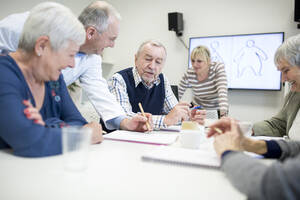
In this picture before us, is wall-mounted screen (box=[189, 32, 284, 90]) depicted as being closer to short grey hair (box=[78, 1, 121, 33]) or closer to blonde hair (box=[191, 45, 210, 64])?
blonde hair (box=[191, 45, 210, 64])

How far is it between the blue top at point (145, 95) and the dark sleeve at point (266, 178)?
1387mm

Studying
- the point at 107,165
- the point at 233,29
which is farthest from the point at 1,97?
the point at 233,29

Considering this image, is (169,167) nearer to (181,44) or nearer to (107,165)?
(107,165)

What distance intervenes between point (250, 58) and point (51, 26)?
361 centimetres

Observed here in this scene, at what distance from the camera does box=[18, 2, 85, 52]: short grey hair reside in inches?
36.3

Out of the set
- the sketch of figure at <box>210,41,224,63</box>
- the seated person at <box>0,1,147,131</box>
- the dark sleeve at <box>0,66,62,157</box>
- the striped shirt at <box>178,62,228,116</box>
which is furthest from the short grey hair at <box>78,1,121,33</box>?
the sketch of figure at <box>210,41,224,63</box>

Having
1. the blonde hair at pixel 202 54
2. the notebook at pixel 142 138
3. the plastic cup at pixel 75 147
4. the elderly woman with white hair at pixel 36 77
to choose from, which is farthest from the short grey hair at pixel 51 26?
the blonde hair at pixel 202 54

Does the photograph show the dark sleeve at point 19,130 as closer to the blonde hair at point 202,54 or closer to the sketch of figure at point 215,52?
the blonde hair at point 202,54

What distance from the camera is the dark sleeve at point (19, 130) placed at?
828 millimetres

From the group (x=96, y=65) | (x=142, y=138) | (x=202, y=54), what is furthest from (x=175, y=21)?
(x=142, y=138)

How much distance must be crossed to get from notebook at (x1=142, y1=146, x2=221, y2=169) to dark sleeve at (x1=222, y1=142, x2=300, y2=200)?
0.51 ft

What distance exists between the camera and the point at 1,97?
84 centimetres

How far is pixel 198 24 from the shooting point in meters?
4.47

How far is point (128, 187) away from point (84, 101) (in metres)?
4.31
